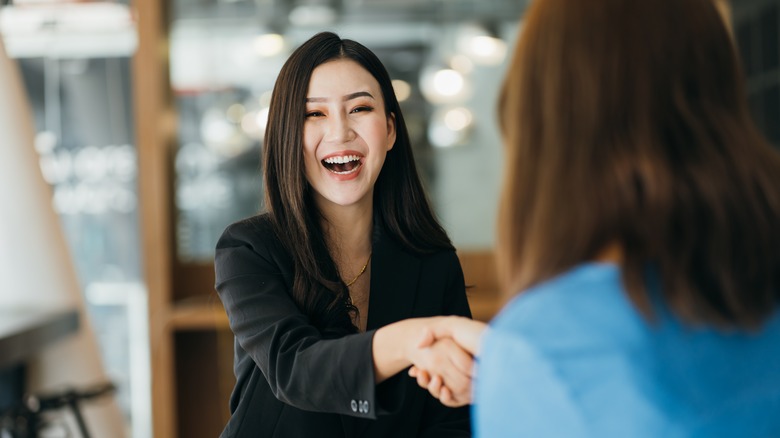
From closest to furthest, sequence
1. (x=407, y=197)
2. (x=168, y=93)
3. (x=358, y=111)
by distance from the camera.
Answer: (x=358, y=111)
(x=407, y=197)
(x=168, y=93)

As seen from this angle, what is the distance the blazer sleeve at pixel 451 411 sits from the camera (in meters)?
1.24

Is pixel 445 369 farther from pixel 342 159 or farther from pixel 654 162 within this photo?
pixel 654 162

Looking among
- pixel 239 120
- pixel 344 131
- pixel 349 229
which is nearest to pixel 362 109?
pixel 344 131

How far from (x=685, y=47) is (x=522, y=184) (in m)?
0.18

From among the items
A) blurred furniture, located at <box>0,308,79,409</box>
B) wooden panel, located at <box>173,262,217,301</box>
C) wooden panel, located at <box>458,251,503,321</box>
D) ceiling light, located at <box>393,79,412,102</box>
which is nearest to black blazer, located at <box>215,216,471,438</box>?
blurred furniture, located at <box>0,308,79,409</box>

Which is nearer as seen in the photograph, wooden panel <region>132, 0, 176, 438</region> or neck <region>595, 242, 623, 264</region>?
neck <region>595, 242, 623, 264</region>

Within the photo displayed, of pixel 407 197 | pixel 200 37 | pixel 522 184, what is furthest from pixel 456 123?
pixel 522 184

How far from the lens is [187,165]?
174 inches

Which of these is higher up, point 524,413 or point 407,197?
point 407,197

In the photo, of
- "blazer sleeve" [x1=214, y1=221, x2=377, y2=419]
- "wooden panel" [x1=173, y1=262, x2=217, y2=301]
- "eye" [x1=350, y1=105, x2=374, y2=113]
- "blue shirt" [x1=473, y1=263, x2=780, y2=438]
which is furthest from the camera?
"wooden panel" [x1=173, y1=262, x2=217, y2=301]

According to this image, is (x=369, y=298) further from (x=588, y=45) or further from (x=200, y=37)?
(x=200, y=37)

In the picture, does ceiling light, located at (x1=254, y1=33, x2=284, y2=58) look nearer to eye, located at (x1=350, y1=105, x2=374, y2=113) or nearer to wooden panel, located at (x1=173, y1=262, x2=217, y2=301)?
wooden panel, located at (x1=173, y1=262, x2=217, y2=301)

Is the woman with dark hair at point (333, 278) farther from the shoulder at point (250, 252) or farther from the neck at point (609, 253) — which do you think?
the neck at point (609, 253)

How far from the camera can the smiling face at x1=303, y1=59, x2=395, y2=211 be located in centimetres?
114
